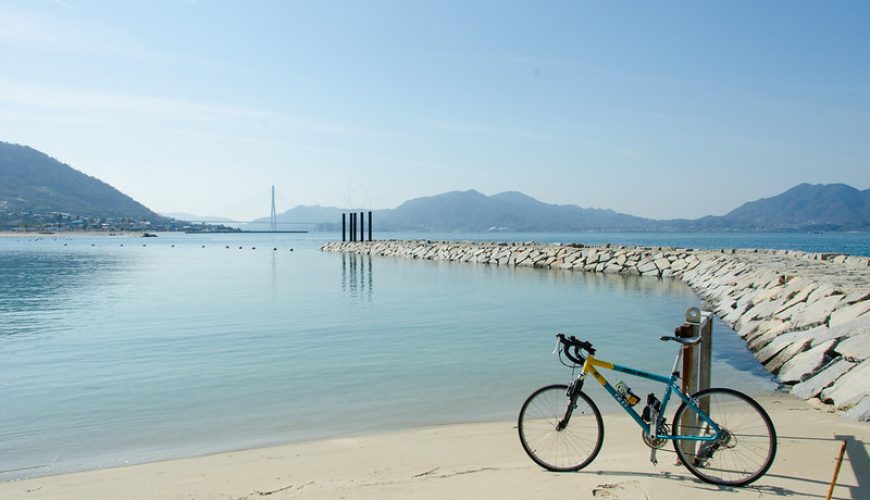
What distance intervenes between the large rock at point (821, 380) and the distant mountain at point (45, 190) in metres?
172

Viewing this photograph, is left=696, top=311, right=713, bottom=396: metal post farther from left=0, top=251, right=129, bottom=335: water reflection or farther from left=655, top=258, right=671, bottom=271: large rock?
left=655, top=258, right=671, bottom=271: large rock

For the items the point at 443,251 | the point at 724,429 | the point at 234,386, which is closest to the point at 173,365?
the point at 234,386

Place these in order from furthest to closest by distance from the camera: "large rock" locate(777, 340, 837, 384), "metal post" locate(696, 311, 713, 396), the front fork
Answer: "large rock" locate(777, 340, 837, 384) < "metal post" locate(696, 311, 713, 396) < the front fork

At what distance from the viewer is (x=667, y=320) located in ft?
46.7

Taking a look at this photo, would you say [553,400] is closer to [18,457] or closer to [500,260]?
[18,457]

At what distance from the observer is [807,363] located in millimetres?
7961

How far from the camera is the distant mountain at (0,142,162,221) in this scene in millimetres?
158750

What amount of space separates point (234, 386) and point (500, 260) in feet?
97.2

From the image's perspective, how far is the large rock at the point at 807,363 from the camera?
25.5ft

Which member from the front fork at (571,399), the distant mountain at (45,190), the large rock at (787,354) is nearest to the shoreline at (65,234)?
the distant mountain at (45,190)

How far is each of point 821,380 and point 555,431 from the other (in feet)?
14.9

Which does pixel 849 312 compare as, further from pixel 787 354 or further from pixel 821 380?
pixel 821 380

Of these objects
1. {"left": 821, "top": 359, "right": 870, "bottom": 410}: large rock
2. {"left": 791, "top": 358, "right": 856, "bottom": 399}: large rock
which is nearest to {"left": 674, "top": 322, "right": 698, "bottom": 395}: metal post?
{"left": 821, "top": 359, "right": 870, "bottom": 410}: large rock

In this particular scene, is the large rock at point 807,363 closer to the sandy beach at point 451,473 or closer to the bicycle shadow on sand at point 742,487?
the sandy beach at point 451,473
